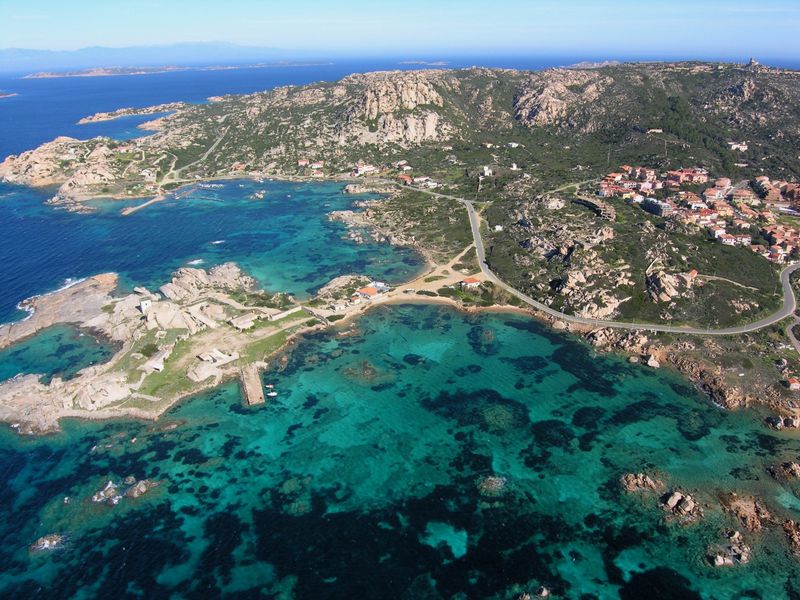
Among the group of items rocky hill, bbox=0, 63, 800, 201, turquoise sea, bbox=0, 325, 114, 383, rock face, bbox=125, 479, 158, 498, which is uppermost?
rocky hill, bbox=0, 63, 800, 201

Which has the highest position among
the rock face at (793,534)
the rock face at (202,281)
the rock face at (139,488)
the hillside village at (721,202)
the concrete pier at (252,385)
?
the hillside village at (721,202)

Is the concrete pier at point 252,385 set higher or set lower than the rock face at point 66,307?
lower

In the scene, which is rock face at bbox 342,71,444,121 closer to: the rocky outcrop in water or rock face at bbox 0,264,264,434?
rock face at bbox 0,264,264,434

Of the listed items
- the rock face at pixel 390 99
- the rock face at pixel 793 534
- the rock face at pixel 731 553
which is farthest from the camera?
the rock face at pixel 390 99

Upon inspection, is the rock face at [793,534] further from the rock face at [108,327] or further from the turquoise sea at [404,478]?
the rock face at [108,327]

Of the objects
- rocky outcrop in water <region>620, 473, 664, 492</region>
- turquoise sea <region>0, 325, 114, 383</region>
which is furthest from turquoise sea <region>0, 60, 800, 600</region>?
rocky outcrop in water <region>620, 473, 664, 492</region>

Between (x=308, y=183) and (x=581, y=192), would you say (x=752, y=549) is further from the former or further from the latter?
(x=308, y=183)

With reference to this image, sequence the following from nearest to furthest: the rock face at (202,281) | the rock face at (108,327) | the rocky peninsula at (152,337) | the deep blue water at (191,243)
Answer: the rock face at (108,327) → the rocky peninsula at (152,337) → the rock face at (202,281) → the deep blue water at (191,243)

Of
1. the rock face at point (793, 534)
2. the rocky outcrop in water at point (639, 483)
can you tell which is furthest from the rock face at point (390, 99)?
the rock face at point (793, 534)

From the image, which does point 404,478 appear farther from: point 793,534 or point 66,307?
point 66,307
